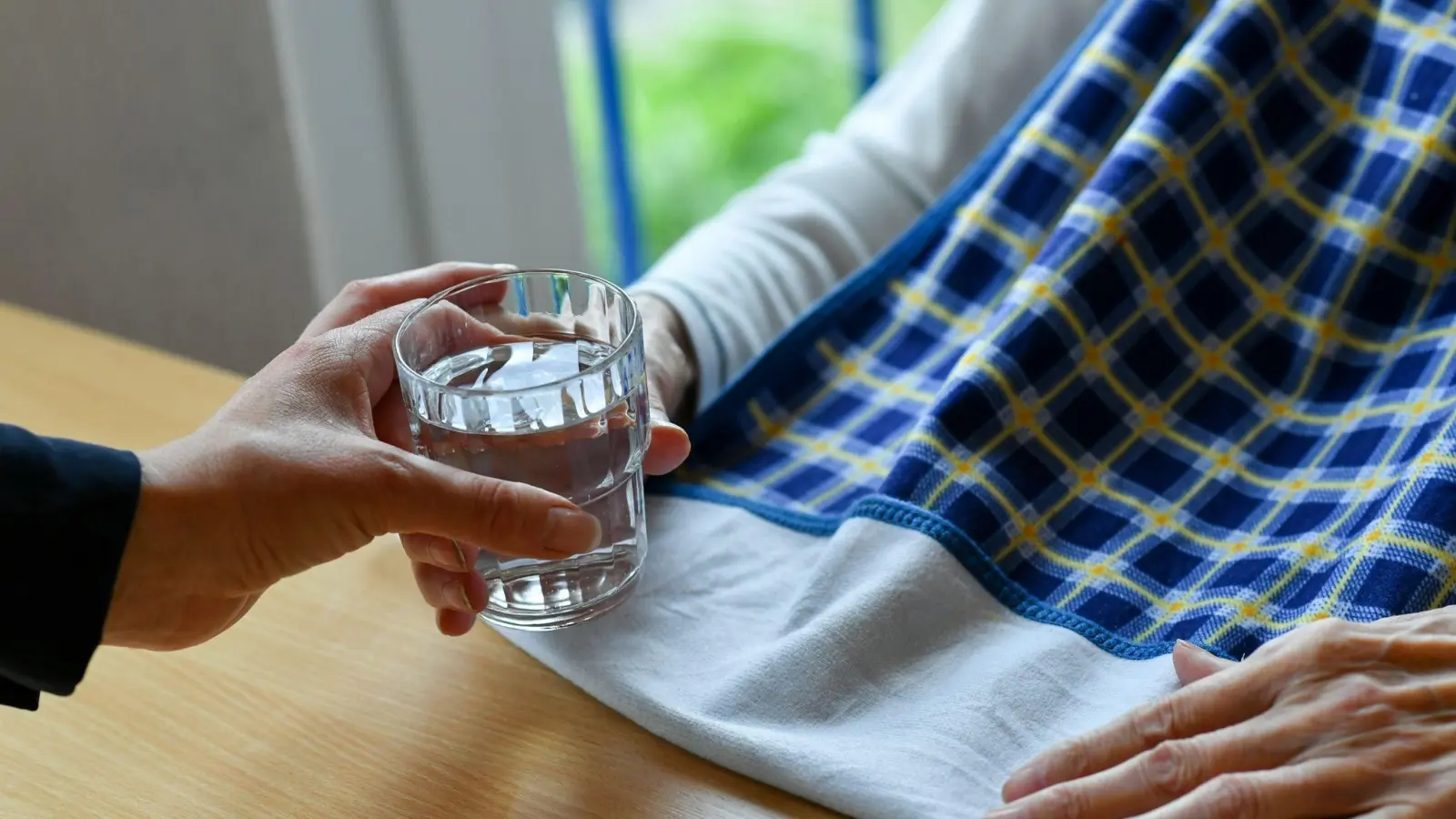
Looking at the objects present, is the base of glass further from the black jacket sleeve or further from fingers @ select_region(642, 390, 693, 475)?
the black jacket sleeve

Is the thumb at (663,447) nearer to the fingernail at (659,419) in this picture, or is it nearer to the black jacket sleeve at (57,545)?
the fingernail at (659,419)

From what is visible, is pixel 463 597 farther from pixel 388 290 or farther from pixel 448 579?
pixel 388 290

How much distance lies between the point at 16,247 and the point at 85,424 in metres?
0.31

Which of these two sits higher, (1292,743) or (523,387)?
(523,387)

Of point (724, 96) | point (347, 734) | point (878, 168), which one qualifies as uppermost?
point (878, 168)

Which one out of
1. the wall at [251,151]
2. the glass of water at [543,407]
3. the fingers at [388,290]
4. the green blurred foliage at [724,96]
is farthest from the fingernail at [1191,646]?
the green blurred foliage at [724,96]

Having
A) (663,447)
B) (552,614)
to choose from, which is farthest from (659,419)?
(552,614)

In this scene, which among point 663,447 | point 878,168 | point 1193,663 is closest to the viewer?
point 1193,663

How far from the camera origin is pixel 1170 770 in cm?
60

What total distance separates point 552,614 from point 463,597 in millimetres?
46

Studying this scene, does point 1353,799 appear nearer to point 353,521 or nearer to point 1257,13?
point 353,521

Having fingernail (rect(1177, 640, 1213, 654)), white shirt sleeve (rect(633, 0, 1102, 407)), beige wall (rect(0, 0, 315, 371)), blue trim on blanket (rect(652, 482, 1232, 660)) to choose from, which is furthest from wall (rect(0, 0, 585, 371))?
fingernail (rect(1177, 640, 1213, 654))

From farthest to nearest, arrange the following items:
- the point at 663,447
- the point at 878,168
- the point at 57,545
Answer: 1. the point at 878,168
2. the point at 663,447
3. the point at 57,545

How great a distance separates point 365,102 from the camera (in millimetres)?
1425
